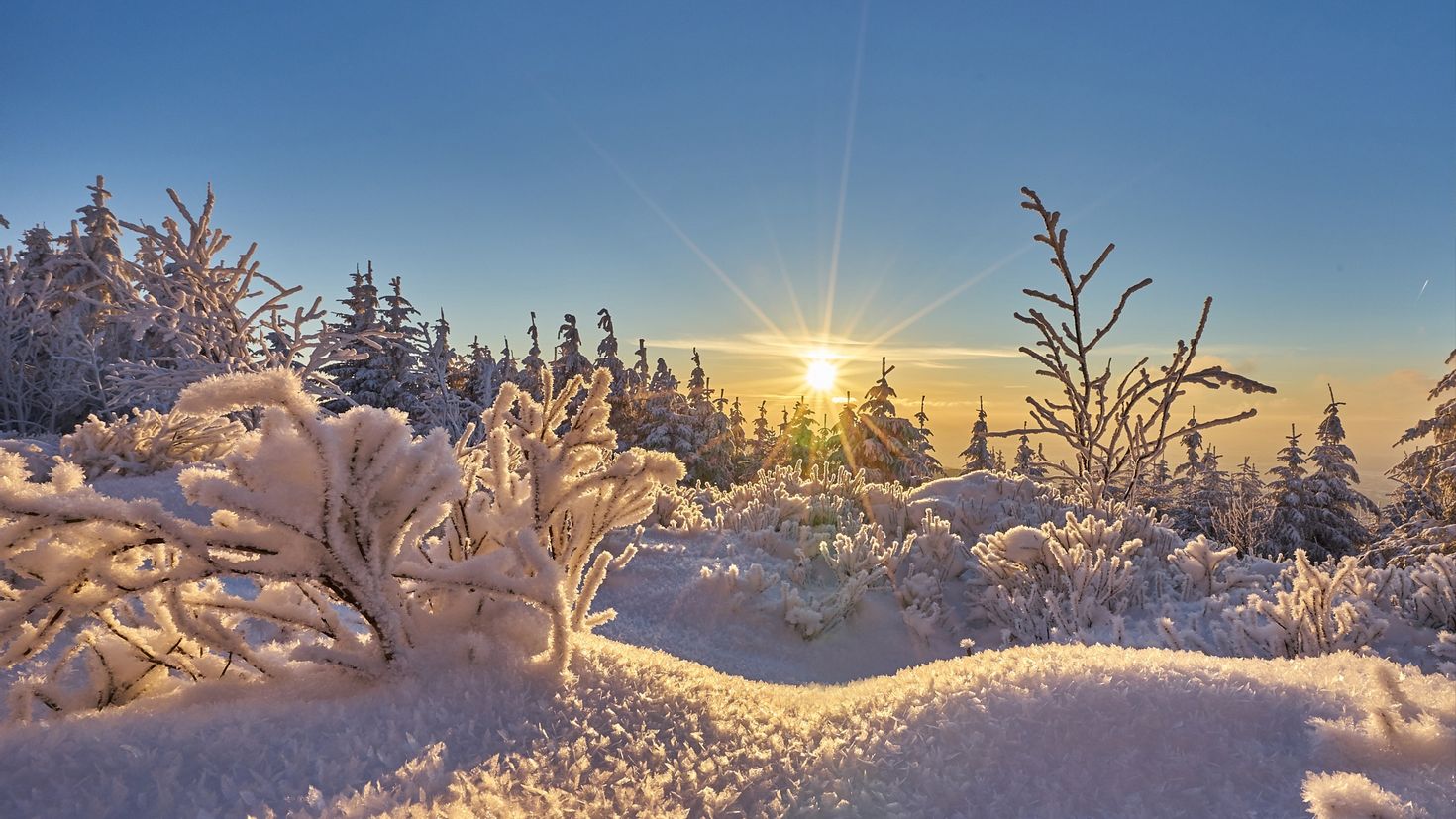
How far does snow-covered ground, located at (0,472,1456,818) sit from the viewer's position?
1142 millimetres

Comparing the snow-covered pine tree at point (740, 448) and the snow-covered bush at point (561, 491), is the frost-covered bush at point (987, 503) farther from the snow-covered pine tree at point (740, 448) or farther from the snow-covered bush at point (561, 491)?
the snow-covered pine tree at point (740, 448)

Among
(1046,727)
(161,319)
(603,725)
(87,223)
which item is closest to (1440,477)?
(1046,727)

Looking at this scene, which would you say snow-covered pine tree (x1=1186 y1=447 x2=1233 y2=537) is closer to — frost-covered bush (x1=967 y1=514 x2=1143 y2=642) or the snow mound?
frost-covered bush (x1=967 y1=514 x2=1143 y2=642)

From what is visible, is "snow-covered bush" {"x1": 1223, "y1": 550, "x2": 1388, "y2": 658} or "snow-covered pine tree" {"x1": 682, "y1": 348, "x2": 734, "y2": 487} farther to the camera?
"snow-covered pine tree" {"x1": 682, "y1": 348, "x2": 734, "y2": 487}

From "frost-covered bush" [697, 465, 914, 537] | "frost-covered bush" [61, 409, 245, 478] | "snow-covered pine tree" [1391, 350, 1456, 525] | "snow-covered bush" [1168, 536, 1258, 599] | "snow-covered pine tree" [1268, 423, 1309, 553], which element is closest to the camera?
"snow-covered bush" [1168, 536, 1258, 599]

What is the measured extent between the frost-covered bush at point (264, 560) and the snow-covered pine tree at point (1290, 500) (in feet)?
94.9

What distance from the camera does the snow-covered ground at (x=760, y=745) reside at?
1142mm

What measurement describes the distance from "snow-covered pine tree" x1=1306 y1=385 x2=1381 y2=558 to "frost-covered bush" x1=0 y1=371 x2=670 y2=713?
3079 centimetres

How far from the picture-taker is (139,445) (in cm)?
509

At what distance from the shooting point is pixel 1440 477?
12.2 m

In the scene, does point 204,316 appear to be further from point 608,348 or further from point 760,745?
point 608,348

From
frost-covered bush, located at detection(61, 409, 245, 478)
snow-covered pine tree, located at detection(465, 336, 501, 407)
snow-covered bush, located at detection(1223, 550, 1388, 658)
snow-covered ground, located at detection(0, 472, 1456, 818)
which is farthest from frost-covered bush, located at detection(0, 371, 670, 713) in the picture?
snow-covered pine tree, located at detection(465, 336, 501, 407)

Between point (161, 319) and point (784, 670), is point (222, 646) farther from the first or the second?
point (161, 319)

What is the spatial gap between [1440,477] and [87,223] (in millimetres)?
38717
